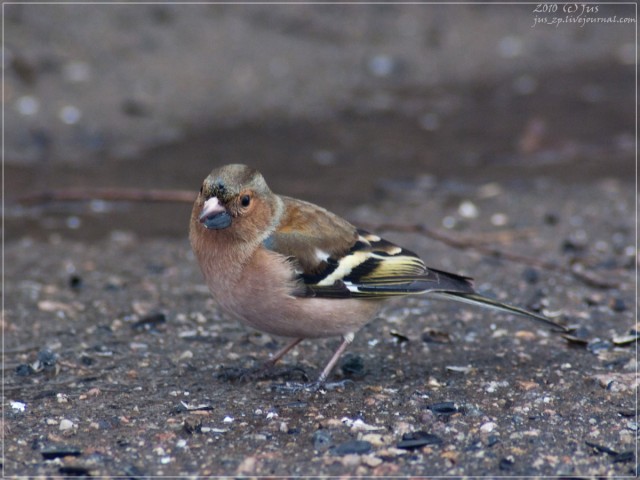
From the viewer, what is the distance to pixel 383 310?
603 centimetres

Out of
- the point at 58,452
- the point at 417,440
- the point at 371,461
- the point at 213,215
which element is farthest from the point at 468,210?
the point at 58,452

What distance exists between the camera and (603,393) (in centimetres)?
462

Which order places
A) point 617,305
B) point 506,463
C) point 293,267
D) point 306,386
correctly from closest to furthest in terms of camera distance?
1. point 506,463
2. point 293,267
3. point 306,386
4. point 617,305

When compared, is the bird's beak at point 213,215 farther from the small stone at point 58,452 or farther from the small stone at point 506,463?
the small stone at point 506,463

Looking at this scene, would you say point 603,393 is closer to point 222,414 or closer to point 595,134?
point 222,414

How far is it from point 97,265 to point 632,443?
412 centimetres

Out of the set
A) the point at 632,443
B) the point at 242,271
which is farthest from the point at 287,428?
the point at 632,443

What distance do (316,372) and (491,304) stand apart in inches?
40.4

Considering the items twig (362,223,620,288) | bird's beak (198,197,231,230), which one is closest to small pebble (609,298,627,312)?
twig (362,223,620,288)

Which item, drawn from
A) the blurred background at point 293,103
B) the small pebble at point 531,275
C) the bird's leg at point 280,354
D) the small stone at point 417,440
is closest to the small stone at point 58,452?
the bird's leg at point 280,354

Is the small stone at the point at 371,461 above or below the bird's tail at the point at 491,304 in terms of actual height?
below

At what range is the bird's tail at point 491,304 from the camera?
16.1 feet

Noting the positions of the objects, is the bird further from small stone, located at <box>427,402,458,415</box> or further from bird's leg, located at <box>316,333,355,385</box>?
small stone, located at <box>427,402,458,415</box>

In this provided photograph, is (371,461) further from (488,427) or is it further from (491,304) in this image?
(491,304)
